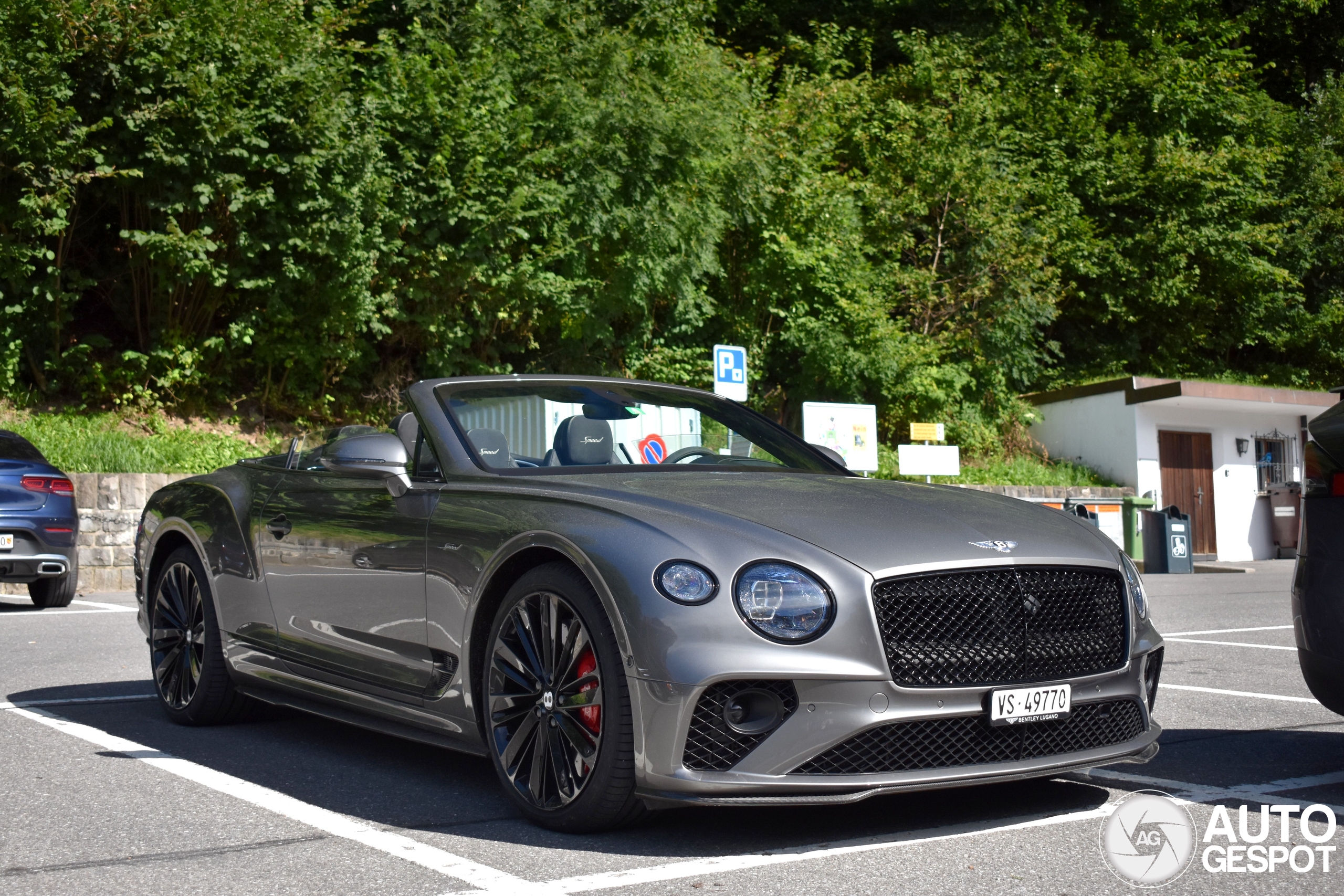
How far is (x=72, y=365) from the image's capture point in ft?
58.8

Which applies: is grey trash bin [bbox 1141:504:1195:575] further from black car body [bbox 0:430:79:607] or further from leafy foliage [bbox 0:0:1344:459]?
black car body [bbox 0:430:79:607]

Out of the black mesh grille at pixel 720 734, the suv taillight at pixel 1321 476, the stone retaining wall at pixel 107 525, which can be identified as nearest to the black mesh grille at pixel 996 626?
the black mesh grille at pixel 720 734

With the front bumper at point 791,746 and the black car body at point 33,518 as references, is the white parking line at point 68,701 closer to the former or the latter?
the front bumper at point 791,746

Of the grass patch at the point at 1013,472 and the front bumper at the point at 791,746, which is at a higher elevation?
the grass patch at the point at 1013,472

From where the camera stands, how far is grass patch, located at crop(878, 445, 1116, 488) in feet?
80.1

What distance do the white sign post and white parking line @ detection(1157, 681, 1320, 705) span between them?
36.8ft

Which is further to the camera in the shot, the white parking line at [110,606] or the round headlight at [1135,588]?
the white parking line at [110,606]

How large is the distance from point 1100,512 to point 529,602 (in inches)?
761

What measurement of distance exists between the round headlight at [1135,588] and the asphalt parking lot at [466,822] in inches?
24.4

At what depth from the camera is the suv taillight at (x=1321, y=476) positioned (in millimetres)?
4551

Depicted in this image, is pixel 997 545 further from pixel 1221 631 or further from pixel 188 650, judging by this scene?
pixel 1221 631

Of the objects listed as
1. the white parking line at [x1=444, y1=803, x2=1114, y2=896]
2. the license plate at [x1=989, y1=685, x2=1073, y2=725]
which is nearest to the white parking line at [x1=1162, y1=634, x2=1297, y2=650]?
the white parking line at [x1=444, y1=803, x2=1114, y2=896]

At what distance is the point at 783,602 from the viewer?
3588 millimetres

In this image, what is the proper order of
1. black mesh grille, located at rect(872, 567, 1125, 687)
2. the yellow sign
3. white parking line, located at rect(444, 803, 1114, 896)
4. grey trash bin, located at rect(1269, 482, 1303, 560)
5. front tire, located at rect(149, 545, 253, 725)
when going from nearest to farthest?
1. white parking line, located at rect(444, 803, 1114, 896)
2. black mesh grille, located at rect(872, 567, 1125, 687)
3. front tire, located at rect(149, 545, 253, 725)
4. the yellow sign
5. grey trash bin, located at rect(1269, 482, 1303, 560)
